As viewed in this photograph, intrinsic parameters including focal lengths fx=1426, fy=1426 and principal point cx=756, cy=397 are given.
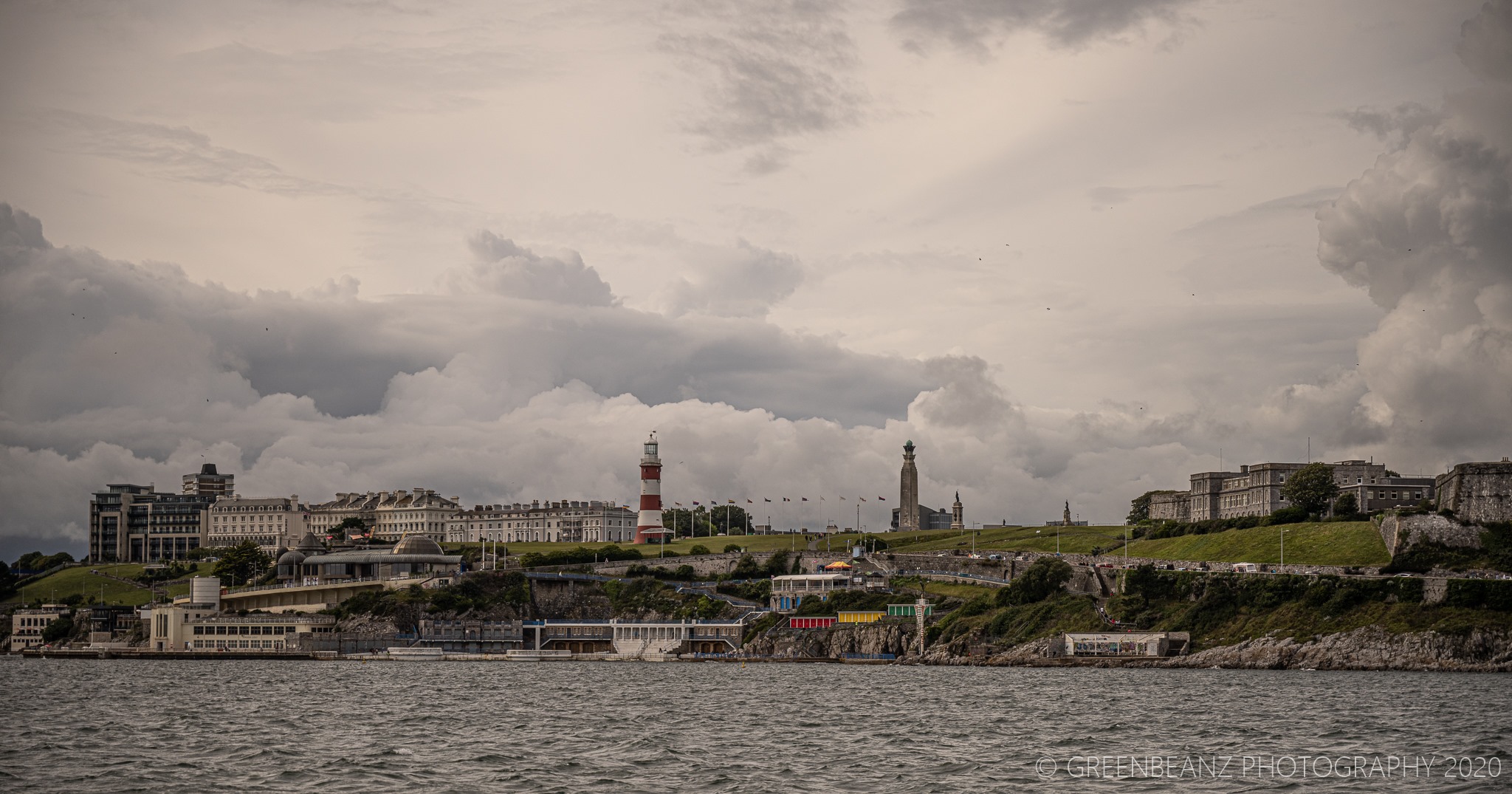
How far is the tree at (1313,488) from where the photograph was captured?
162 metres

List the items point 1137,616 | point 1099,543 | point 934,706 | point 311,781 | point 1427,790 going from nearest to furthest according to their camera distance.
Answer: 1. point 1427,790
2. point 311,781
3. point 934,706
4. point 1137,616
5. point 1099,543

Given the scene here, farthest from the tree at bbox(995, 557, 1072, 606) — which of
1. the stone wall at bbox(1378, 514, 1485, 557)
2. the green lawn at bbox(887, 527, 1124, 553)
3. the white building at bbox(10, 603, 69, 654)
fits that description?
the white building at bbox(10, 603, 69, 654)

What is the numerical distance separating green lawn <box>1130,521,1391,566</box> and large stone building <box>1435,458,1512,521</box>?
8.48 m

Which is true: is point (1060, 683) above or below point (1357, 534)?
below

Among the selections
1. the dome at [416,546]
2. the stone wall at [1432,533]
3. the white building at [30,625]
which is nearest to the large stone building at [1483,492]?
the stone wall at [1432,533]

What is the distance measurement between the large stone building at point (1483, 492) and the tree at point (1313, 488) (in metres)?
20.2

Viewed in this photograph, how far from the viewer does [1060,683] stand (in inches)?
3831

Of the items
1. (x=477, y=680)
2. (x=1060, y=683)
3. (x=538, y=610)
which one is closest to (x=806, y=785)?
(x=1060, y=683)

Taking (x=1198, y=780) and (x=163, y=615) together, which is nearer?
(x=1198, y=780)

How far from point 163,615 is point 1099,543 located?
113m

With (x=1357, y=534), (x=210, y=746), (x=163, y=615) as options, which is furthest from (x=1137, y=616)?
(x=163, y=615)

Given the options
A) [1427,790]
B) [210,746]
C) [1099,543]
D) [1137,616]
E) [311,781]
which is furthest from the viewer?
[1099,543]

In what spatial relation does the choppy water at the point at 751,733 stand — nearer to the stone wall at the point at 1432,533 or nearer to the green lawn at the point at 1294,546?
the stone wall at the point at 1432,533

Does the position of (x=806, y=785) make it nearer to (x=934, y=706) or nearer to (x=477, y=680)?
(x=934, y=706)
